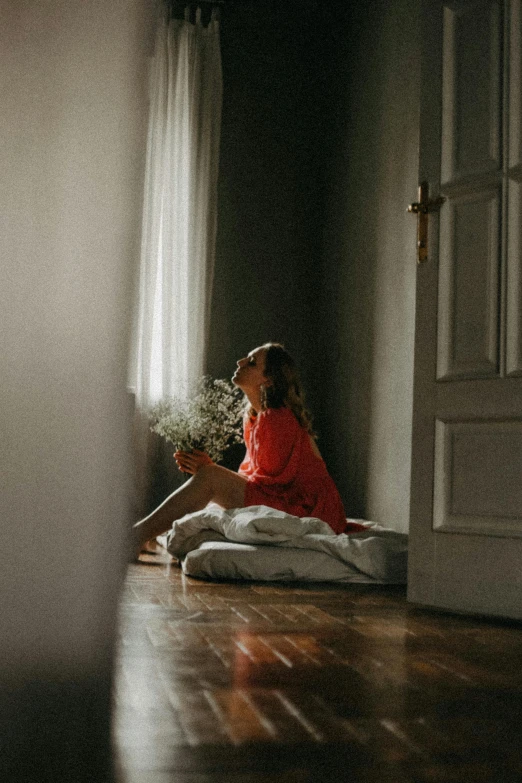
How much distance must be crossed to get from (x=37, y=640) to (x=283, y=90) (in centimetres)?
552

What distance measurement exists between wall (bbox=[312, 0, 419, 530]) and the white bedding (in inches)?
32.1

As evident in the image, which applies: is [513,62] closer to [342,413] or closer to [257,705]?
[257,705]

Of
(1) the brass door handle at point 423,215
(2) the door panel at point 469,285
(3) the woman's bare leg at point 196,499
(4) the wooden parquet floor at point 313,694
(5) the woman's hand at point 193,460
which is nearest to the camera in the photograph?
(4) the wooden parquet floor at point 313,694

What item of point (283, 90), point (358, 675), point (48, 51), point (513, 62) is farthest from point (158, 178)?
point (48, 51)

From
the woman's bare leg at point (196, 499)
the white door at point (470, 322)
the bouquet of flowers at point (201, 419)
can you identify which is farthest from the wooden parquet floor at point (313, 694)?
the bouquet of flowers at point (201, 419)

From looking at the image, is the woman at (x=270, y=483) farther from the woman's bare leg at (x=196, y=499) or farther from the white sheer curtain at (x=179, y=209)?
the white sheer curtain at (x=179, y=209)

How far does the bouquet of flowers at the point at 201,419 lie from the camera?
4.44 meters

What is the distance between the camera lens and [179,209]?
5578mm

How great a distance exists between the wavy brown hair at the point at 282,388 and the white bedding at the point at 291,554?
2.26 ft

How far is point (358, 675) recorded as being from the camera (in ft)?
5.75

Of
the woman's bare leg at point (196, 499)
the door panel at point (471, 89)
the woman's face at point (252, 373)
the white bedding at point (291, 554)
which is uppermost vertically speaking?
the door panel at point (471, 89)

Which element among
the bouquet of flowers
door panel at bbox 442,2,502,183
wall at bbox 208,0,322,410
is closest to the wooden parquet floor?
door panel at bbox 442,2,502,183

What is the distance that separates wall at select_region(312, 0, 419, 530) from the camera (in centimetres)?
442

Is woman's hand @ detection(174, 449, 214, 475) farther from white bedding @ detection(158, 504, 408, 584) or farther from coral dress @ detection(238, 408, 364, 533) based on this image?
white bedding @ detection(158, 504, 408, 584)
